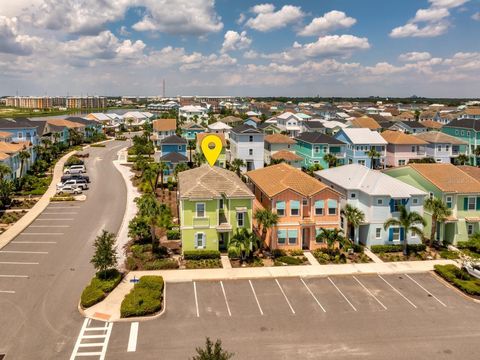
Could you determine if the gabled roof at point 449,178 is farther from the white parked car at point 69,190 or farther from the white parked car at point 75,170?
the white parked car at point 75,170

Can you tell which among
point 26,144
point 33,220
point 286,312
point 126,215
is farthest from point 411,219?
point 26,144

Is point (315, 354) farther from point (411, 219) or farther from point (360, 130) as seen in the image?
point (360, 130)

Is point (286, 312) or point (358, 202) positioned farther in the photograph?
point (358, 202)

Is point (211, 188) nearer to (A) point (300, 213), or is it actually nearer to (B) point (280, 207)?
(B) point (280, 207)

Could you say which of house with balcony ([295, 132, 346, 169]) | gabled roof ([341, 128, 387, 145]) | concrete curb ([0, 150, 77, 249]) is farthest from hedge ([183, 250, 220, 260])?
gabled roof ([341, 128, 387, 145])

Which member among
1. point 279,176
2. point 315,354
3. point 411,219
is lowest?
point 315,354

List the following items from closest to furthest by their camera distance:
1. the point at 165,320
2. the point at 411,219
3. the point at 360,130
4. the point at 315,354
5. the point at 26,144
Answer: the point at 315,354 < the point at 165,320 < the point at 411,219 < the point at 26,144 < the point at 360,130
